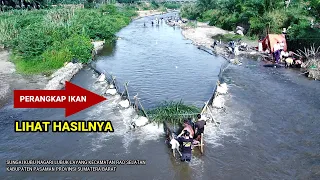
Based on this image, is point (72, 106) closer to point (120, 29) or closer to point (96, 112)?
point (96, 112)

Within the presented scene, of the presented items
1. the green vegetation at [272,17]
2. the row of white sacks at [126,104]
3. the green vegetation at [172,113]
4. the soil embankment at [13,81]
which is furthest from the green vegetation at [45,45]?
the green vegetation at [272,17]

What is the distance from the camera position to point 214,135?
15.4 m

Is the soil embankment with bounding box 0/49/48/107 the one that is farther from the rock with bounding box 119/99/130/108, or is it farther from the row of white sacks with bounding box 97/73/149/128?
the rock with bounding box 119/99/130/108

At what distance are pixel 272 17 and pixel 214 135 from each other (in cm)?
2755

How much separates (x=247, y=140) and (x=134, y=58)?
2028cm

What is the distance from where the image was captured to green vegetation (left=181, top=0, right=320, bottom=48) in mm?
29484

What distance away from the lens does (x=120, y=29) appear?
57406mm

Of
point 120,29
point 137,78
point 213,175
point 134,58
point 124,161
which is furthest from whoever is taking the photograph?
point 120,29

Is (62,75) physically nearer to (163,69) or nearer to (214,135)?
(163,69)

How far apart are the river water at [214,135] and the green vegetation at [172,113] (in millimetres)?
619

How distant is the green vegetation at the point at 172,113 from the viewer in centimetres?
1662

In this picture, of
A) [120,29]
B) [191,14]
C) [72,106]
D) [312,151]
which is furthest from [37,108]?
[191,14]

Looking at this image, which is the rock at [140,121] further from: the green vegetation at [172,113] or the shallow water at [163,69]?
the shallow water at [163,69]

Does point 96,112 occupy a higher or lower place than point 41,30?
lower
